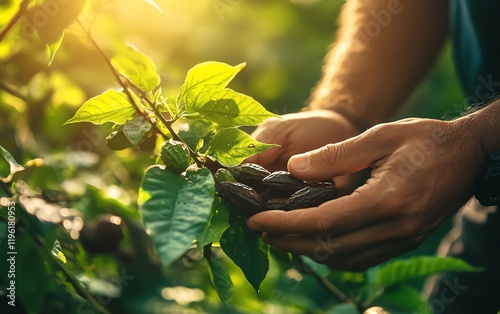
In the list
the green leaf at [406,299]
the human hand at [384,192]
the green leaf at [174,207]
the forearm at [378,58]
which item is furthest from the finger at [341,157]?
the forearm at [378,58]

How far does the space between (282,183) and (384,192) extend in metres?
0.24

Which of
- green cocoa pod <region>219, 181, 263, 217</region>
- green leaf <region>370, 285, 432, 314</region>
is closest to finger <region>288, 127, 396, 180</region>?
green cocoa pod <region>219, 181, 263, 217</region>

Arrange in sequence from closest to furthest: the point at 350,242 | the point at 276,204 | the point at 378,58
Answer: the point at 276,204 < the point at 350,242 < the point at 378,58

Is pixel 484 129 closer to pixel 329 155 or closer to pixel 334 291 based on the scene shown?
pixel 329 155

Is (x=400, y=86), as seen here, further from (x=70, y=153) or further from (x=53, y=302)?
(x=53, y=302)

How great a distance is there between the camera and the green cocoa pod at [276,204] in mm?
1225

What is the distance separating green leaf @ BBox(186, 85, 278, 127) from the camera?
1.10 meters

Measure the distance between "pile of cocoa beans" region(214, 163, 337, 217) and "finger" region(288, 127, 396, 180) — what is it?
2 centimetres

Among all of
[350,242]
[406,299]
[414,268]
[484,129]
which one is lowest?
[406,299]

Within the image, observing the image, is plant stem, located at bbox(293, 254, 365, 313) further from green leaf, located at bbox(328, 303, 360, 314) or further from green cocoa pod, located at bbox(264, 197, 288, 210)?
green cocoa pod, located at bbox(264, 197, 288, 210)

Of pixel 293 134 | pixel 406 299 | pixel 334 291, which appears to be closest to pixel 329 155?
pixel 293 134

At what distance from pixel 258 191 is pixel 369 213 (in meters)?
0.26

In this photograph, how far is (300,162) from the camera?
126 centimetres

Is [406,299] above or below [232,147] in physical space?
below
